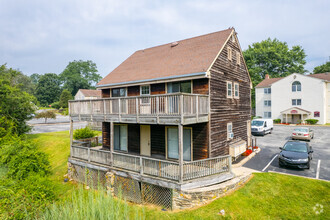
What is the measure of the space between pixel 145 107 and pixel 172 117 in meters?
2.51

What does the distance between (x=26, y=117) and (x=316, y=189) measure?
27680mm

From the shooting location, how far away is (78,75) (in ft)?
290

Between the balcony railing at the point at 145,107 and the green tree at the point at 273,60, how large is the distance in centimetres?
4802

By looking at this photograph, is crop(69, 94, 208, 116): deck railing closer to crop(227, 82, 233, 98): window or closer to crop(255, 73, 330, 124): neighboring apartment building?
crop(227, 82, 233, 98): window

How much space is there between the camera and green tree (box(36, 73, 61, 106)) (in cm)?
8634

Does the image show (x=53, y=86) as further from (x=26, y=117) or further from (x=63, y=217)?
(x=63, y=217)

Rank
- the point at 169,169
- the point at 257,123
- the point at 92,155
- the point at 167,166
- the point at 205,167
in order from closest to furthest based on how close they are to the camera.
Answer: the point at 167,166 → the point at 169,169 → the point at 205,167 → the point at 92,155 → the point at 257,123

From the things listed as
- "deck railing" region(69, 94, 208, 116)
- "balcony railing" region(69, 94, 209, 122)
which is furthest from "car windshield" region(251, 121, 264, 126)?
"deck railing" region(69, 94, 208, 116)

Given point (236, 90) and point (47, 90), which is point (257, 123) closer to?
point (236, 90)

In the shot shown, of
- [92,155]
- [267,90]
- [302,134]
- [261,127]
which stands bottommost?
[92,155]

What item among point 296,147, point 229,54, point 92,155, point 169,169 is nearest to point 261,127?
point 296,147

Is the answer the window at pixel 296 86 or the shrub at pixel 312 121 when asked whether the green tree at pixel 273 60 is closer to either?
the window at pixel 296 86

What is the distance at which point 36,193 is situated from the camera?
918cm

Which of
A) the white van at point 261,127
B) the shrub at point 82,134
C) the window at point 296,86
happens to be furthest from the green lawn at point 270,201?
the window at point 296,86
